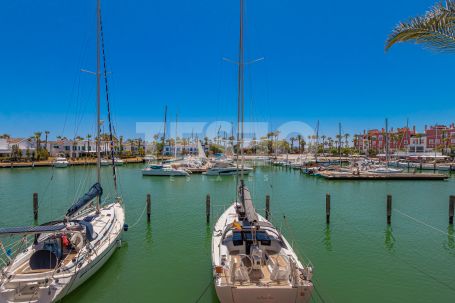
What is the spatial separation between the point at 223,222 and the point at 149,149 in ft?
413

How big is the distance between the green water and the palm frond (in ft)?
33.0

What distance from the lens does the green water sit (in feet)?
39.9

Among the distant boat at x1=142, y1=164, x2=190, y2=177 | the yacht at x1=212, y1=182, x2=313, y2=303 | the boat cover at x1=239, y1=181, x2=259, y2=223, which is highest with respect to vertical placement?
the boat cover at x1=239, y1=181, x2=259, y2=223

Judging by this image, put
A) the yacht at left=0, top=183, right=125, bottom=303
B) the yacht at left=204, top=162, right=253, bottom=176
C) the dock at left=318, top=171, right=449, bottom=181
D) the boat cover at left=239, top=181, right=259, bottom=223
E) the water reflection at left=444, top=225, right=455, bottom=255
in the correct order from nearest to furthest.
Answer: the yacht at left=0, top=183, right=125, bottom=303 < the boat cover at left=239, top=181, right=259, bottom=223 < the water reflection at left=444, top=225, right=455, bottom=255 < the dock at left=318, top=171, right=449, bottom=181 < the yacht at left=204, top=162, right=253, bottom=176

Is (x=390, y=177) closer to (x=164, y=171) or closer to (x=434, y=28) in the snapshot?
(x=164, y=171)

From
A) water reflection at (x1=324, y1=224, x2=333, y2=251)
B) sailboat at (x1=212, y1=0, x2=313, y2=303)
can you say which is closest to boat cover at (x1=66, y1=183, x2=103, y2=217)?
sailboat at (x1=212, y1=0, x2=313, y2=303)

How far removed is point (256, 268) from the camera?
9.83m

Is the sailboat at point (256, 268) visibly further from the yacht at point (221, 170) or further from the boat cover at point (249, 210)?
the yacht at point (221, 170)

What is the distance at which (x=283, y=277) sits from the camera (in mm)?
8922

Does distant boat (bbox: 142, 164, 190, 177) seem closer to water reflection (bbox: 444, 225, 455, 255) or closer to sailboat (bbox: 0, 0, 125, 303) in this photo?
sailboat (bbox: 0, 0, 125, 303)

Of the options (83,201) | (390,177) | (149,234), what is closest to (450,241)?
(149,234)

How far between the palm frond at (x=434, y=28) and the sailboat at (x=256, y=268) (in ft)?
25.4

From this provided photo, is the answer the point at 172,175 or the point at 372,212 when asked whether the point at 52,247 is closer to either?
the point at 372,212

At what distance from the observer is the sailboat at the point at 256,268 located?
8414 mm
